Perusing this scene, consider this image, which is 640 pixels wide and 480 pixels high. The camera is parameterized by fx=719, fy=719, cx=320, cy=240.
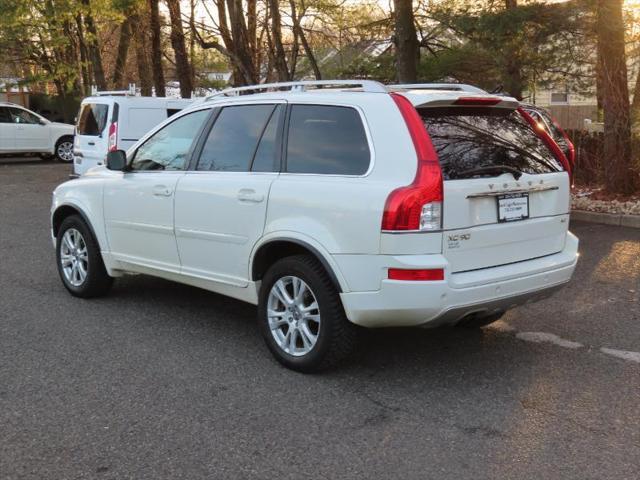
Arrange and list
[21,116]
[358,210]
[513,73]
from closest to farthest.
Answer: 1. [358,210]
2. [513,73]
3. [21,116]

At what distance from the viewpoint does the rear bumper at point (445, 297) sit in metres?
3.91

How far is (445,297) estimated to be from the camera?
392cm

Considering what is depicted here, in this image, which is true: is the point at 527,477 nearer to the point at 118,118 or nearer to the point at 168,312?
the point at 168,312

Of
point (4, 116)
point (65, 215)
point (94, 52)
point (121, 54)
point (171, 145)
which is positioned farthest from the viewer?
point (121, 54)

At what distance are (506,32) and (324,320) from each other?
7946 millimetres

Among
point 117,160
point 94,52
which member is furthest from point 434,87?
point 94,52

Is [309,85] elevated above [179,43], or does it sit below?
below

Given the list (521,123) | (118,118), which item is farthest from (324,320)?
(118,118)

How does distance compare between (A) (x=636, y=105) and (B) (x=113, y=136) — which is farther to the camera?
(B) (x=113, y=136)

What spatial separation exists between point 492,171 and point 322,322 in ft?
4.38

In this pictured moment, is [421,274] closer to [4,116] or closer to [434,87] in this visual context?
[434,87]

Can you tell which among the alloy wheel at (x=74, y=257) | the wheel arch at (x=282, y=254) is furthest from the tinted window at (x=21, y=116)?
the wheel arch at (x=282, y=254)

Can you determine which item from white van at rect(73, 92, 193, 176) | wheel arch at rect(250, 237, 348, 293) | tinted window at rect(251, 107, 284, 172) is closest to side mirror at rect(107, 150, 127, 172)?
tinted window at rect(251, 107, 284, 172)

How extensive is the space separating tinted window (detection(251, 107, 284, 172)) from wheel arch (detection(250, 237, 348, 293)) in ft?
1.63
